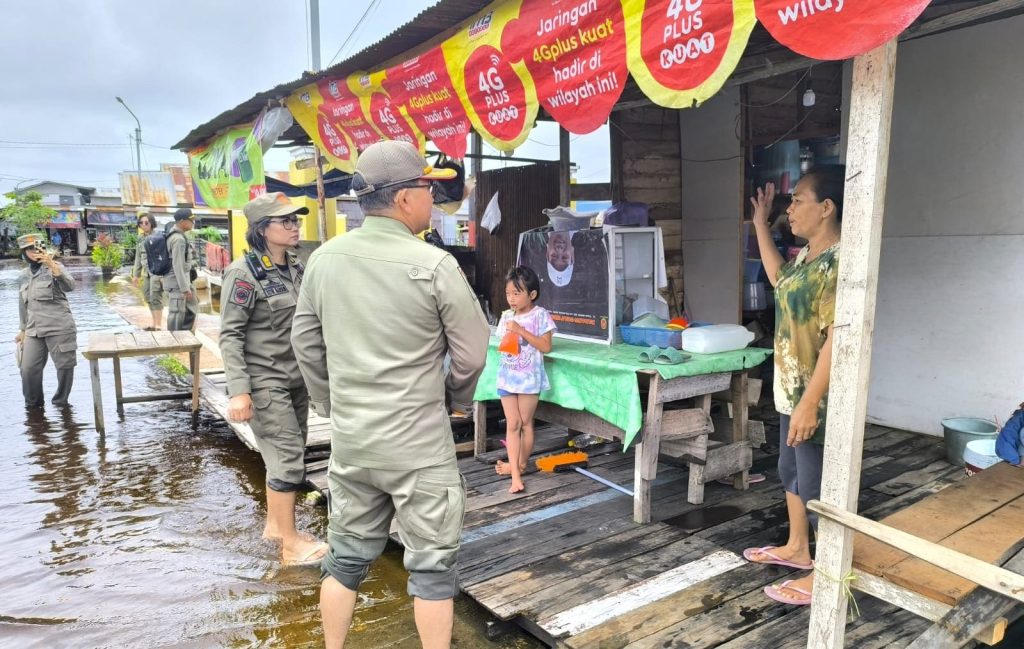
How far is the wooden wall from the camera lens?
6.02m

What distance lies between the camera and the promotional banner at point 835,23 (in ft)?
6.10

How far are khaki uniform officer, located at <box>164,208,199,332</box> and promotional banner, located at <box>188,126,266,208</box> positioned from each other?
461 mm

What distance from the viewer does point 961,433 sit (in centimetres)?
423

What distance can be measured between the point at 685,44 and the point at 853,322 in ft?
4.42

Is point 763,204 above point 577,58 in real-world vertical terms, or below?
below

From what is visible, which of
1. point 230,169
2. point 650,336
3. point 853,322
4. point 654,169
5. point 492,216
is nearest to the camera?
point 853,322

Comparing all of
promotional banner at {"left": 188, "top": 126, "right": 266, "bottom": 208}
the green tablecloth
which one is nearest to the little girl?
the green tablecloth

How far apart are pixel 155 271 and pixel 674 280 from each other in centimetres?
670

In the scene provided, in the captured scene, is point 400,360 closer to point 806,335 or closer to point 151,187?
point 806,335

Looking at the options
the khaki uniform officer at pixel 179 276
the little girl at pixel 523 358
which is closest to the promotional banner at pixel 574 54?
the little girl at pixel 523 358

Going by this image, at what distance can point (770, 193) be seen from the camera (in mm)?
3027

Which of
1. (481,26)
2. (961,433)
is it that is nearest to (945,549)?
(961,433)

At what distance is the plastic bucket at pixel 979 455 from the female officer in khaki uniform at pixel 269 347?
12.8 feet

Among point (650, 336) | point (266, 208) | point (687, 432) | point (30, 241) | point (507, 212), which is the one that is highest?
point (507, 212)
